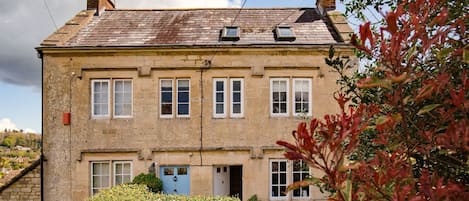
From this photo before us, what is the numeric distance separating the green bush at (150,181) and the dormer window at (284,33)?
6684 millimetres

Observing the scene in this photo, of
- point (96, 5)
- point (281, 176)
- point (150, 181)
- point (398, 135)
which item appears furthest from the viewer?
point (96, 5)

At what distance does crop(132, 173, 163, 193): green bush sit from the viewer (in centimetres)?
1381

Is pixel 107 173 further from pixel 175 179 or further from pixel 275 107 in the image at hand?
pixel 275 107

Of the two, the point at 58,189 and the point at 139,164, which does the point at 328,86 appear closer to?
the point at 139,164

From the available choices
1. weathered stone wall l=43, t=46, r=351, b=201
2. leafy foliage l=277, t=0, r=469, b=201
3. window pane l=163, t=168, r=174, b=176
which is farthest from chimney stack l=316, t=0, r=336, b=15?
leafy foliage l=277, t=0, r=469, b=201

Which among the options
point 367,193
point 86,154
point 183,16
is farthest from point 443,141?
point 183,16

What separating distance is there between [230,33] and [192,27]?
163 centimetres

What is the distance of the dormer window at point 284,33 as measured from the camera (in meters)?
14.9

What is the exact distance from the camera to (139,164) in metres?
14.6

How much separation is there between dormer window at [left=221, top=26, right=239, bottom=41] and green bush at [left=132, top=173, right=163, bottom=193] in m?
5.60

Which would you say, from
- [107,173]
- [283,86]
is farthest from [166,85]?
[283,86]

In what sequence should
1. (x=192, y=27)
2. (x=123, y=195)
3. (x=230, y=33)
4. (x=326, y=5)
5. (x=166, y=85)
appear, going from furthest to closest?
(x=326, y=5) < (x=192, y=27) < (x=230, y=33) < (x=166, y=85) < (x=123, y=195)

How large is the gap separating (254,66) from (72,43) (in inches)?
264

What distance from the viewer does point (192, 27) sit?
1591cm
